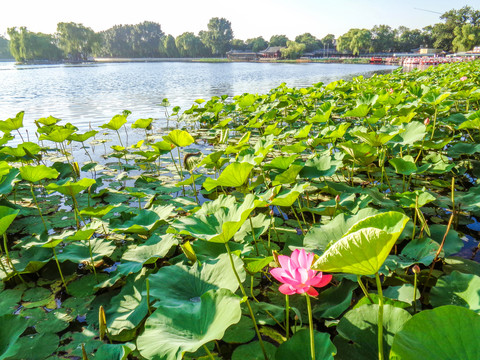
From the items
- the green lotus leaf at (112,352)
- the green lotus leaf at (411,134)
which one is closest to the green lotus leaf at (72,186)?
the green lotus leaf at (112,352)

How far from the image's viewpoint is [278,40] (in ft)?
236

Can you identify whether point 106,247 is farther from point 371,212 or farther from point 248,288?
point 371,212

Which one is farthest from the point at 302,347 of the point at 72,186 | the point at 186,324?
the point at 72,186

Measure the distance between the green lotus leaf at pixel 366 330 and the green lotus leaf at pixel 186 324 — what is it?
0.91 ft

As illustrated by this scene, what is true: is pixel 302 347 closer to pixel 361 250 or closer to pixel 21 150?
pixel 361 250

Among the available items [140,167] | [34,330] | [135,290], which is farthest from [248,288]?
[140,167]

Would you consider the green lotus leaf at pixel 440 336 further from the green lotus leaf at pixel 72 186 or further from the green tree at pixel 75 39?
the green tree at pixel 75 39

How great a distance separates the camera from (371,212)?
106 cm

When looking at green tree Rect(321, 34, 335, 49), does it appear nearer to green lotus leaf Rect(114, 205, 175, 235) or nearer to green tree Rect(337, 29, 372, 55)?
green tree Rect(337, 29, 372, 55)

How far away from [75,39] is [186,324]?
203ft

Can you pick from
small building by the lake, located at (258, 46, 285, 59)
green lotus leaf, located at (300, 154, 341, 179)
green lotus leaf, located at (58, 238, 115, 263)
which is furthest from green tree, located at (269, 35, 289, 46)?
green lotus leaf, located at (58, 238, 115, 263)

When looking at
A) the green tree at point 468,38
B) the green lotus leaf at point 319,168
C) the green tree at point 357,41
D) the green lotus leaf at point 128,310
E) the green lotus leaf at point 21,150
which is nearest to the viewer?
the green lotus leaf at point 128,310

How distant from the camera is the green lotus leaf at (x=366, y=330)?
0.65 metres

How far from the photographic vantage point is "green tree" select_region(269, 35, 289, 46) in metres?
71.5
